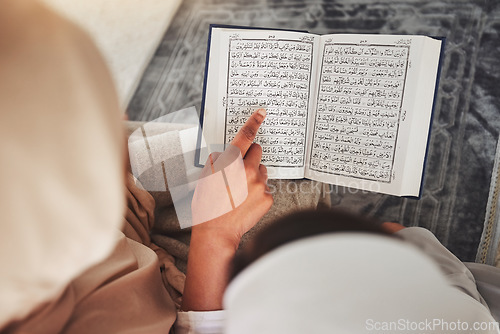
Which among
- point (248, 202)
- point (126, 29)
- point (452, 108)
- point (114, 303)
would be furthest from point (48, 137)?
point (126, 29)

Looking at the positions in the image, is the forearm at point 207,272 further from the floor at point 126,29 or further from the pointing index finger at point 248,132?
the floor at point 126,29

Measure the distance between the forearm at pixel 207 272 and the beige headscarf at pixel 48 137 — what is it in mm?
421

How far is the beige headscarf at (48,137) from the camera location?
12.0 inches

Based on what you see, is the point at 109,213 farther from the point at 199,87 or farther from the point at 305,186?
the point at 199,87

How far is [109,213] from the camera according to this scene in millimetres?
351

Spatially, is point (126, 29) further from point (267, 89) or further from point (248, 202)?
point (248, 202)

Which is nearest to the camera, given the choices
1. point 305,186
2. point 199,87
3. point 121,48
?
point 305,186

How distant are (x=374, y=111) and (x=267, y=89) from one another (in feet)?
0.89

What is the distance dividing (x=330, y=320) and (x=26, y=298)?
301mm

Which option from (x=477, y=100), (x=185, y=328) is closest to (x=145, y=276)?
(x=185, y=328)

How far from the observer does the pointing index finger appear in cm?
92

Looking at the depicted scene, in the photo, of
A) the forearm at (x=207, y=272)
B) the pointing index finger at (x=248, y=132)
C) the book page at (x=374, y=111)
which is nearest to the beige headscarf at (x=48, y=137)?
the forearm at (x=207, y=272)

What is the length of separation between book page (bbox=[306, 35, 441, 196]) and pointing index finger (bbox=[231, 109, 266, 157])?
0.16 m

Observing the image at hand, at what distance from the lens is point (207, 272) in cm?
74
